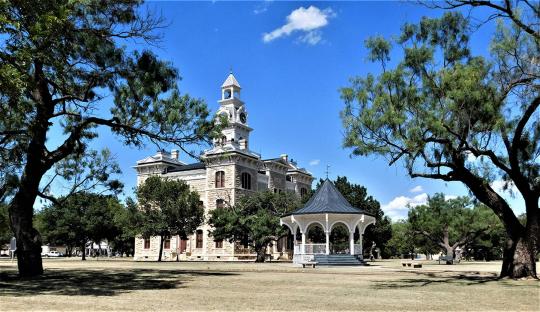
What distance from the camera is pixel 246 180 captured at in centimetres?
5872

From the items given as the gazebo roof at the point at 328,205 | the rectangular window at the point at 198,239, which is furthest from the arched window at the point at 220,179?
the gazebo roof at the point at 328,205

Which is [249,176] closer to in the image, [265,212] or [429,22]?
[265,212]

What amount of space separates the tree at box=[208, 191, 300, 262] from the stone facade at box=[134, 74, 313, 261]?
5.07m

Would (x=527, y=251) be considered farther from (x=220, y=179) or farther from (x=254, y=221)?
(x=220, y=179)

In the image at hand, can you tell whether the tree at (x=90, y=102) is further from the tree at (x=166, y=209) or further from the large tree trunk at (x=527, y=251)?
the tree at (x=166, y=209)

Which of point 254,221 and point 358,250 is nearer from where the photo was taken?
point 358,250

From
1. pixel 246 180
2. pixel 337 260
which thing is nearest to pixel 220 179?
pixel 246 180

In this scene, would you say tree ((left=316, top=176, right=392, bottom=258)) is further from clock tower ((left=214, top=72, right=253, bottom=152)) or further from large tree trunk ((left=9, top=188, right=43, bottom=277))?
large tree trunk ((left=9, top=188, right=43, bottom=277))

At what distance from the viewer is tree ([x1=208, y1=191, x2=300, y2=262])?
43688 mm

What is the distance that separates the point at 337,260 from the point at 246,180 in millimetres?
25834

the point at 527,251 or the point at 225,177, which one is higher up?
the point at 225,177

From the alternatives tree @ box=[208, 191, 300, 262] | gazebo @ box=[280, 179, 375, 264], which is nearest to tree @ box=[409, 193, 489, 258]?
tree @ box=[208, 191, 300, 262]

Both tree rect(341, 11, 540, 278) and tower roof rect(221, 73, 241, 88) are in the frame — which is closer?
tree rect(341, 11, 540, 278)

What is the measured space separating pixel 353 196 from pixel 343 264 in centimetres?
1921
